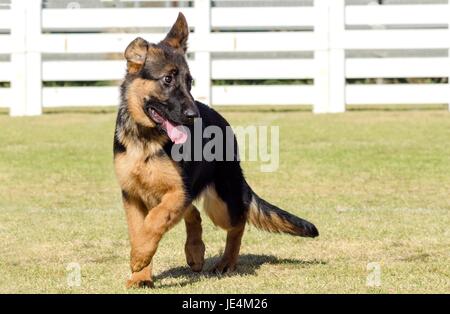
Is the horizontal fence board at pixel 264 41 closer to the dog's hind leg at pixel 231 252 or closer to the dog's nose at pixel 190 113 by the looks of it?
the dog's hind leg at pixel 231 252

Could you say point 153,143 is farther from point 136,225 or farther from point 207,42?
point 207,42

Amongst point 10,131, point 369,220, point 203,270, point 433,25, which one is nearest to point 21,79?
point 10,131

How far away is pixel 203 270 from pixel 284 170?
5.64 metres

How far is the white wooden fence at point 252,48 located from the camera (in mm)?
16156

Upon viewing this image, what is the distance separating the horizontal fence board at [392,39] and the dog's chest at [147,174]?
34.3 ft

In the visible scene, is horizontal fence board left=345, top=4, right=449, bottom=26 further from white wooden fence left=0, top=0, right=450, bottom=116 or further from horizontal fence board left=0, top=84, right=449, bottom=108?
horizontal fence board left=0, top=84, right=449, bottom=108

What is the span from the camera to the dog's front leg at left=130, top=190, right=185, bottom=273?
229 inches

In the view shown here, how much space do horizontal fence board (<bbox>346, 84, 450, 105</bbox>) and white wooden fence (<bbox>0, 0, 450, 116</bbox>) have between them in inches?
0.6

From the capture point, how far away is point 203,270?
683cm

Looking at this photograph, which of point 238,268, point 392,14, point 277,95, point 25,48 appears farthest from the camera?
point 25,48

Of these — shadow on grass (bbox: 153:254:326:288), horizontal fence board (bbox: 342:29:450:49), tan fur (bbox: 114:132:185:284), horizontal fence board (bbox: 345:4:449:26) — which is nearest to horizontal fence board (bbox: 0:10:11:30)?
horizontal fence board (bbox: 342:29:450:49)

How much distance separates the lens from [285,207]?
394 inches

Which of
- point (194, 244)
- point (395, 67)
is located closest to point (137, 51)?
point (194, 244)

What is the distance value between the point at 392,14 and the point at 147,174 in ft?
35.9
